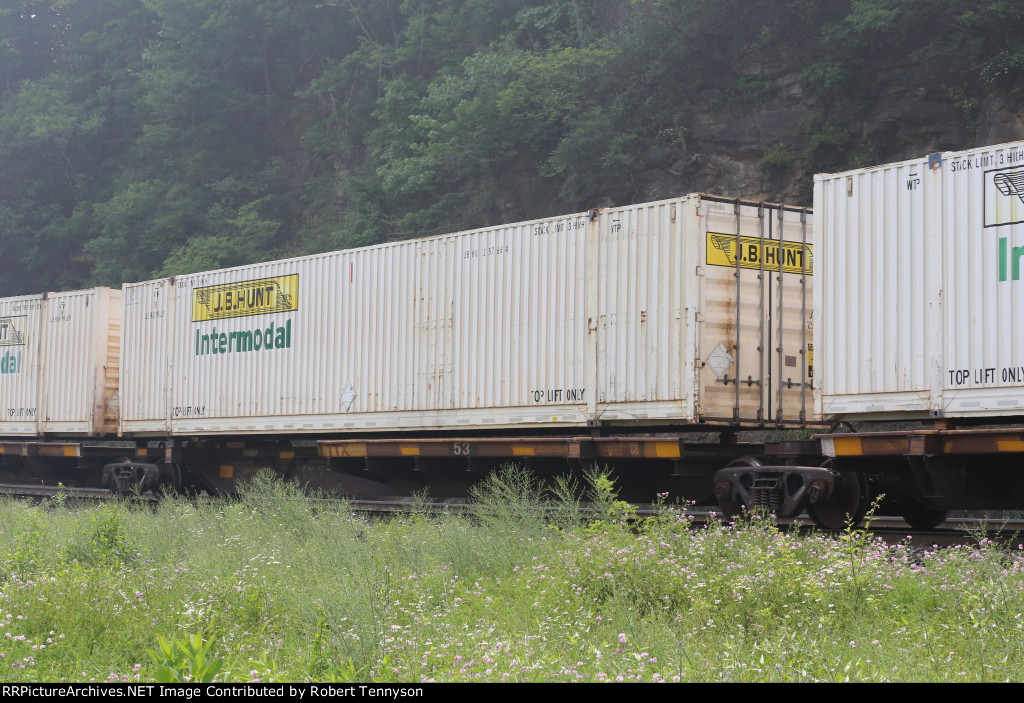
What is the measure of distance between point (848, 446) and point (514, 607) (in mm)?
4129

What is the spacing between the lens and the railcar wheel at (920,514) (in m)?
11.0

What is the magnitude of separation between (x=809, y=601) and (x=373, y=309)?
916cm

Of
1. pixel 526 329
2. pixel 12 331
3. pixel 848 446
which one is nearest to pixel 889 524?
pixel 848 446

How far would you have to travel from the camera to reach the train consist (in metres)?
9.25

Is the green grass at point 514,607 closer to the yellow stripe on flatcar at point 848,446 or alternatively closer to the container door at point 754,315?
the yellow stripe on flatcar at point 848,446

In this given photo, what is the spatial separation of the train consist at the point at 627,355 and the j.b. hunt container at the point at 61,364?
0.22ft

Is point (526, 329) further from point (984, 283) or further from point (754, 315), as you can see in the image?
point (984, 283)

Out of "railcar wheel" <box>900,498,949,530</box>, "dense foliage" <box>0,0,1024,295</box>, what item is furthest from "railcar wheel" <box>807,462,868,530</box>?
"dense foliage" <box>0,0,1024,295</box>

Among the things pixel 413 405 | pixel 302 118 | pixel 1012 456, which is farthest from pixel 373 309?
pixel 302 118

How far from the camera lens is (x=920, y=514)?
1112cm

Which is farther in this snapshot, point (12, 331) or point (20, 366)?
point (12, 331)

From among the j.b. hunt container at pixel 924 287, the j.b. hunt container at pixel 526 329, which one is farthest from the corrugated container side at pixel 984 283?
the j.b. hunt container at pixel 526 329

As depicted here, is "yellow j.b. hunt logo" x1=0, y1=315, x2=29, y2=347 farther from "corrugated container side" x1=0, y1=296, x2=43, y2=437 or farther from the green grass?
the green grass

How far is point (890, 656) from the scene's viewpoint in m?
5.35
